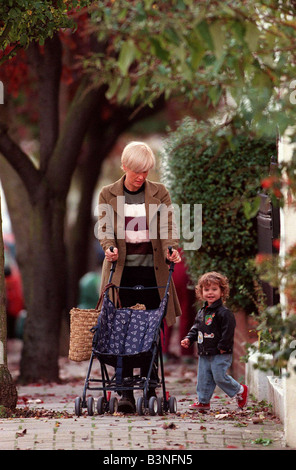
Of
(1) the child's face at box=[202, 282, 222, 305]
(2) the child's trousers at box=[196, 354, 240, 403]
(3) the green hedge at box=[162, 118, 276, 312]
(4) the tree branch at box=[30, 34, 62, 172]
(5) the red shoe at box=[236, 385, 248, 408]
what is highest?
(4) the tree branch at box=[30, 34, 62, 172]

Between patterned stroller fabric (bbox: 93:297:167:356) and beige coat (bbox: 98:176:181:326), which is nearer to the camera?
patterned stroller fabric (bbox: 93:297:167:356)

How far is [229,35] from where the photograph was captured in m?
→ 4.58

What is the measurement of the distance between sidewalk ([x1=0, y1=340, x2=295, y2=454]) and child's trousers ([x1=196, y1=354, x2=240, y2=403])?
0.55ft

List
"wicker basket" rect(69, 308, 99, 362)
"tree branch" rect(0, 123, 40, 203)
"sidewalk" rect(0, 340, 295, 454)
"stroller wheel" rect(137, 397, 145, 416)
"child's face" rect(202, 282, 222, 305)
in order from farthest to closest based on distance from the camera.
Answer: "tree branch" rect(0, 123, 40, 203) < "child's face" rect(202, 282, 222, 305) < "wicker basket" rect(69, 308, 99, 362) < "stroller wheel" rect(137, 397, 145, 416) < "sidewalk" rect(0, 340, 295, 454)

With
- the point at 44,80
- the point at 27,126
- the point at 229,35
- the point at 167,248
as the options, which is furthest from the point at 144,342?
the point at 27,126

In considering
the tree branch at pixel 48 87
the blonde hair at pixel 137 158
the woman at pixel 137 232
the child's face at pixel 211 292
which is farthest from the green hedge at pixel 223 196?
the tree branch at pixel 48 87

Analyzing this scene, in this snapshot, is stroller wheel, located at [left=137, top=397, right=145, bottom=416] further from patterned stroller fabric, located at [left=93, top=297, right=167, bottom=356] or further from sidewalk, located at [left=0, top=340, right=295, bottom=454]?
patterned stroller fabric, located at [left=93, top=297, right=167, bottom=356]

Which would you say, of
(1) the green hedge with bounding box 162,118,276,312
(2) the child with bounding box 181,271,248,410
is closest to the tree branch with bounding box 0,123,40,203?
(1) the green hedge with bounding box 162,118,276,312

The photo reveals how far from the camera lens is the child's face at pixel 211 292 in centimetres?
704

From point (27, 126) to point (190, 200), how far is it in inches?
511

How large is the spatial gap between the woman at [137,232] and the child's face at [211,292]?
260 millimetres

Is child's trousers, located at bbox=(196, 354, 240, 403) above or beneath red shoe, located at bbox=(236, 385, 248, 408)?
above

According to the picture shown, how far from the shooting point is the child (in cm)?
694

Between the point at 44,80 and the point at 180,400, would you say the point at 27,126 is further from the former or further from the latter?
the point at 180,400
